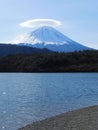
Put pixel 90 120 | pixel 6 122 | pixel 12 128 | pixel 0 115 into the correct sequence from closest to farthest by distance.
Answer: pixel 90 120 → pixel 12 128 → pixel 6 122 → pixel 0 115

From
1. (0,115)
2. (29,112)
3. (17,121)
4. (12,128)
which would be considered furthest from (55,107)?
(12,128)

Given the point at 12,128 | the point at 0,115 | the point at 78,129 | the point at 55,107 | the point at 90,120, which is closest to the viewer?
the point at 78,129

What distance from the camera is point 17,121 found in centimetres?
3294

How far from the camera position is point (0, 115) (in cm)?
3725

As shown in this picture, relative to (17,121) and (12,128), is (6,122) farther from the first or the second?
(12,128)

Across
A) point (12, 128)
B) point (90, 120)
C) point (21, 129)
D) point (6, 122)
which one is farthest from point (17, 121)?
point (90, 120)

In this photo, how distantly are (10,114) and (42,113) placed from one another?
3.19 m

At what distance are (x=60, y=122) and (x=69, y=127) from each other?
3.20 metres

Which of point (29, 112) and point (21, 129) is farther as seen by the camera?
point (29, 112)

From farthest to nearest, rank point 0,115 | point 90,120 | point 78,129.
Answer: point 0,115 → point 90,120 → point 78,129

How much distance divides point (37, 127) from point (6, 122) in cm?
601

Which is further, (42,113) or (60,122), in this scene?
(42,113)

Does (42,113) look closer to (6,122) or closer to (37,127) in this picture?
(6,122)

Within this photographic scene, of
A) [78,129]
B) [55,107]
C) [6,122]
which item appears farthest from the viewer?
[55,107]
